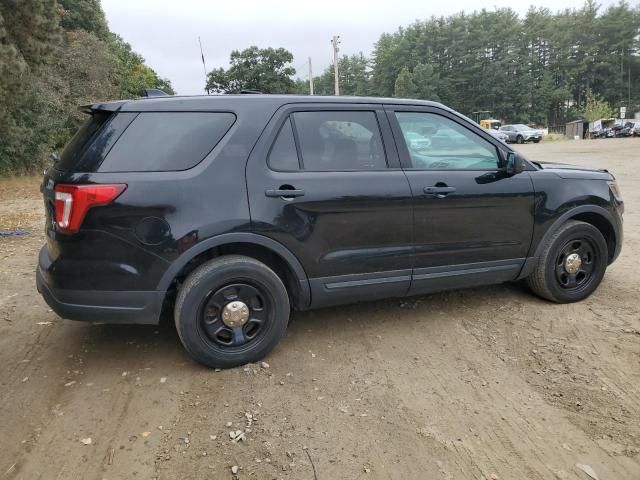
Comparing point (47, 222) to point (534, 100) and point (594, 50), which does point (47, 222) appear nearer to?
point (534, 100)

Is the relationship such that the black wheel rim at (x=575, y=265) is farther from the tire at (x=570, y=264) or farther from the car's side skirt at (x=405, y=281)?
the car's side skirt at (x=405, y=281)

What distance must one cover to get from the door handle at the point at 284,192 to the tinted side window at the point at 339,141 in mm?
206

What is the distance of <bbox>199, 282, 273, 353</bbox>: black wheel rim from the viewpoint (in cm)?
336

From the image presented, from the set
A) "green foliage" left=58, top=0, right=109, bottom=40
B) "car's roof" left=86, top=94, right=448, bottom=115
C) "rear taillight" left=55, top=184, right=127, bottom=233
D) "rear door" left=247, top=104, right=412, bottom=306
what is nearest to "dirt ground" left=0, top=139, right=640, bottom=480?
"rear door" left=247, top=104, right=412, bottom=306

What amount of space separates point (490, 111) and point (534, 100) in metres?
6.36

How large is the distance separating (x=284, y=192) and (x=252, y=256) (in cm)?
53

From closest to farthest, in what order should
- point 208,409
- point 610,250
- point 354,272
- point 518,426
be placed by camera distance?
point 518,426, point 208,409, point 354,272, point 610,250

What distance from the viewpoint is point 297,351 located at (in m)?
3.74

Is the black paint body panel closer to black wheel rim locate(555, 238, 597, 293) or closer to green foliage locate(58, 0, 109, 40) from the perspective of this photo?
black wheel rim locate(555, 238, 597, 293)

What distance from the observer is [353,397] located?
10.2 feet

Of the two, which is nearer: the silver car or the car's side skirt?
the car's side skirt

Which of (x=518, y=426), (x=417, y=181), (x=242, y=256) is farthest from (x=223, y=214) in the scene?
(x=518, y=426)

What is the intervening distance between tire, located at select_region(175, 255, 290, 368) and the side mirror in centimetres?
207

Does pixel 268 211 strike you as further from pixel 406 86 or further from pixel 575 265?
pixel 406 86
